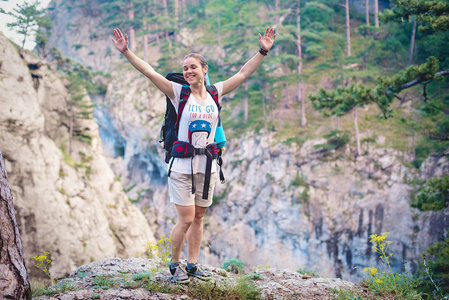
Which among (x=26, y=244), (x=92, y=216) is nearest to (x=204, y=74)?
(x=26, y=244)

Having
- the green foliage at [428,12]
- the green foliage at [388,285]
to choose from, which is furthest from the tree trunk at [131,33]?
the green foliage at [388,285]

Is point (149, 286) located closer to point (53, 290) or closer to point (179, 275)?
point (179, 275)

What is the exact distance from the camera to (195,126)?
366 centimetres

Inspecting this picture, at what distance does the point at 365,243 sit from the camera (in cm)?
1920

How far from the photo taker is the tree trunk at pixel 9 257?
8.18ft

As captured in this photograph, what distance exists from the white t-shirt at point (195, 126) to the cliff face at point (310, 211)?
13914mm

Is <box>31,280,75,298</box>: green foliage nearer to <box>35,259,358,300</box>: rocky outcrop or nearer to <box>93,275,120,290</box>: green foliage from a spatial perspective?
<box>35,259,358,300</box>: rocky outcrop

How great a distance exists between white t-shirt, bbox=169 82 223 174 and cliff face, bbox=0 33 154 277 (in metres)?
14.2

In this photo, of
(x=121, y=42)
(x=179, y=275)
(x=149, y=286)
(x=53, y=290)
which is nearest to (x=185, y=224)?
(x=179, y=275)

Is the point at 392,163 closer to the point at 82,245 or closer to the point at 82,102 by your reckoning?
the point at 82,245

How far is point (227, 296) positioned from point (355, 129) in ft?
66.3

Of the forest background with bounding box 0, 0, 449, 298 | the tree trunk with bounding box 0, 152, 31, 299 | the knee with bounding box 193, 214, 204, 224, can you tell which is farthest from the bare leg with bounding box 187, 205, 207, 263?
the forest background with bounding box 0, 0, 449, 298

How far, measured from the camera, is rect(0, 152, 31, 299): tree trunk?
98.2 inches

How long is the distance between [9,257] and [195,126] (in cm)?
210
